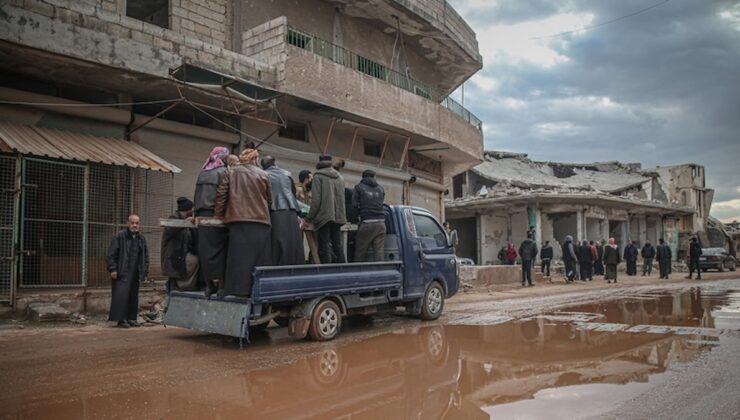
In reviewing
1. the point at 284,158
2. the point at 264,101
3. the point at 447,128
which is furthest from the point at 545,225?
the point at 264,101

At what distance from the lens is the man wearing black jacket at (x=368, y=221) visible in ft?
25.9

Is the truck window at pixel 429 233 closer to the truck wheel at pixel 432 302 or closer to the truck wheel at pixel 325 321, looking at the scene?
the truck wheel at pixel 432 302

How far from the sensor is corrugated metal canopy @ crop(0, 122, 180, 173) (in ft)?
29.5

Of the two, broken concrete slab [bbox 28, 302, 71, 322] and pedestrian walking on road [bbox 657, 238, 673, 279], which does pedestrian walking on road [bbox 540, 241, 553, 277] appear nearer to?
pedestrian walking on road [bbox 657, 238, 673, 279]

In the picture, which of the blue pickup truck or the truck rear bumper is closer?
the truck rear bumper

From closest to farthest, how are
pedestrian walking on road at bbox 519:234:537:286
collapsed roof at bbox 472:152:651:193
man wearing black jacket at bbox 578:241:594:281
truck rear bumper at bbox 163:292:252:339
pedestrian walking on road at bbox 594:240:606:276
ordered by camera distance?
1. truck rear bumper at bbox 163:292:252:339
2. pedestrian walking on road at bbox 519:234:537:286
3. man wearing black jacket at bbox 578:241:594:281
4. pedestrian walking on road at bbox 594:240:606:276
5. collapsed roof at bbox 472:152:651:193

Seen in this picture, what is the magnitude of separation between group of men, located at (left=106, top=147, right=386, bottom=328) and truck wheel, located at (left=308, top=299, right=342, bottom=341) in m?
0.68

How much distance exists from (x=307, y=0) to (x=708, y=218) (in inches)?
1682

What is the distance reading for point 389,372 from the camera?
530 cm

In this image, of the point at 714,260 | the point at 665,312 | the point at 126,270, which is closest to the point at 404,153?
the point at 665,312

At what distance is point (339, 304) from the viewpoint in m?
7.20

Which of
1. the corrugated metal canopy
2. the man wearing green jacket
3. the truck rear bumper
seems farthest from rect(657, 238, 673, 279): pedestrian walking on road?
the truck rear bumper

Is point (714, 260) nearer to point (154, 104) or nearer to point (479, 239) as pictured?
point (479, 239)

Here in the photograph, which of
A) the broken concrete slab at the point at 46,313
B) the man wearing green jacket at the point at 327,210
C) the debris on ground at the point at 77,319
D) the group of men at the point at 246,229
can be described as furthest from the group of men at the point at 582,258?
the broken concrete slab at the point at 46,313
